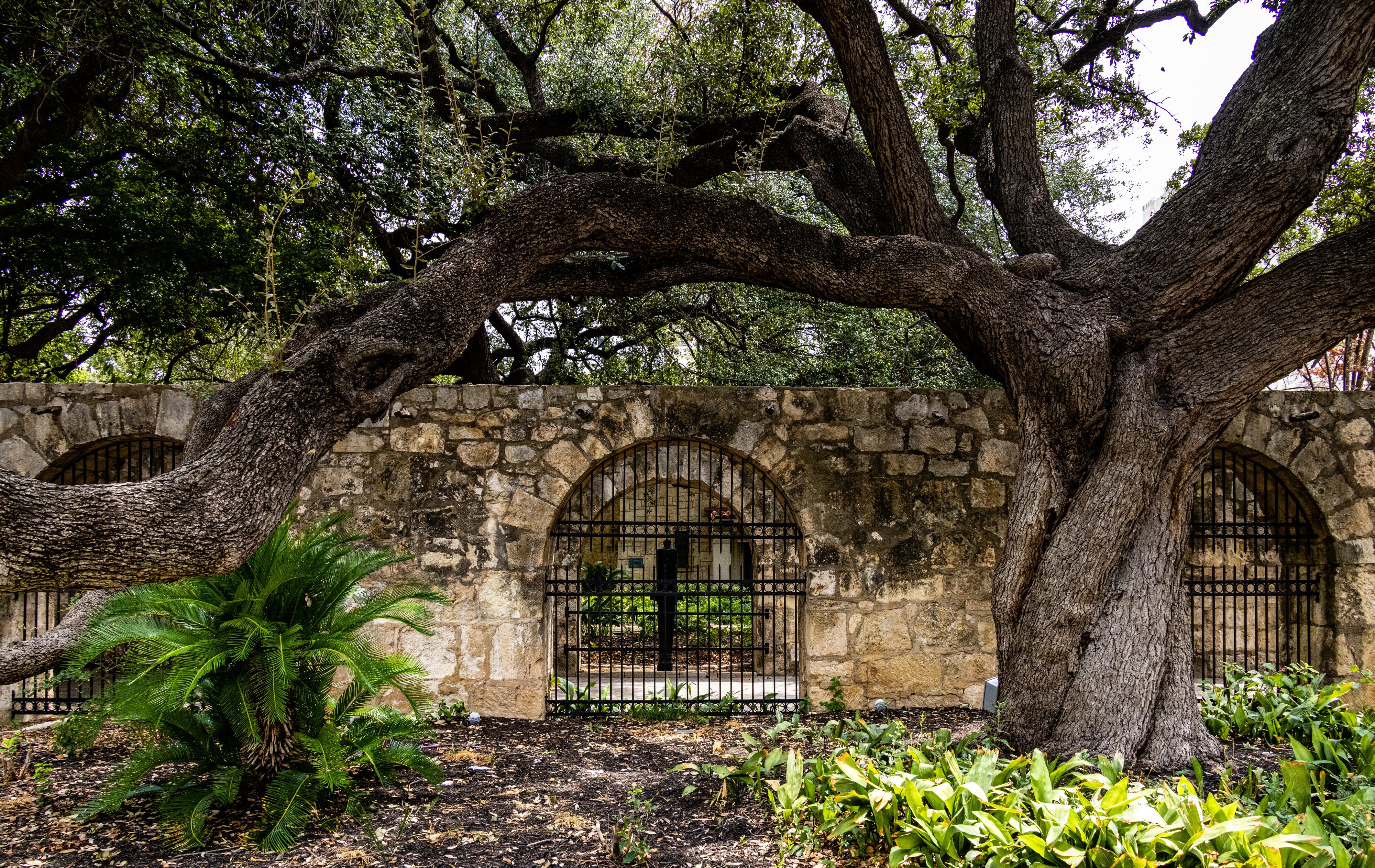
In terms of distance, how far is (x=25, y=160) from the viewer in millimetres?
5637

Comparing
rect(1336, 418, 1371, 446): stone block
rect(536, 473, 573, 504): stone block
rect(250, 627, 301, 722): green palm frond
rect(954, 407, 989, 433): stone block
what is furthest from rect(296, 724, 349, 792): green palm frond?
rect(1336, 418, 1371, 446): stone block

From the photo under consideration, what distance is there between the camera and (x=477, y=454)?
480cm

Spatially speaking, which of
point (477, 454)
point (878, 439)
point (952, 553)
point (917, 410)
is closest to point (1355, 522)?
point (952, 553)

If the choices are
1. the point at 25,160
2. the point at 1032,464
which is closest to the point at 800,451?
the point at 1032,464

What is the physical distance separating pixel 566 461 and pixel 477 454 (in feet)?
2.03

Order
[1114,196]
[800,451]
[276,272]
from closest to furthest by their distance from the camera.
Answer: [800,451] < [276,272] < [1114,196]

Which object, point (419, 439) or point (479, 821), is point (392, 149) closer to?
point (419, 439)

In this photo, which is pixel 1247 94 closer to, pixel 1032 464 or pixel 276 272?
pixel 1032 464

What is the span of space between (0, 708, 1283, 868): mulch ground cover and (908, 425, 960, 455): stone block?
2.29m

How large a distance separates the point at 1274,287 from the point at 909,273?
1.61 meters

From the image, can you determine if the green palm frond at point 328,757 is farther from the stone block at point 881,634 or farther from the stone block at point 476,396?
the stone block at point 881,634

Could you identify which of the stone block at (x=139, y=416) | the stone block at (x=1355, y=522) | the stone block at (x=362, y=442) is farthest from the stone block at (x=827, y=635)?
→ the stone block at (x=139, y=416)

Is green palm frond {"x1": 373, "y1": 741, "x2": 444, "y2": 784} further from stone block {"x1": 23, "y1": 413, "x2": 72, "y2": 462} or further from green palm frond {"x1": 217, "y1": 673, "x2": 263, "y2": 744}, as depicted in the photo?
stone block {"x1": 23, "y1": 413, "x2": 72, "y2": 462}

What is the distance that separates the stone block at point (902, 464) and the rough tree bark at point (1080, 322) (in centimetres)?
117
